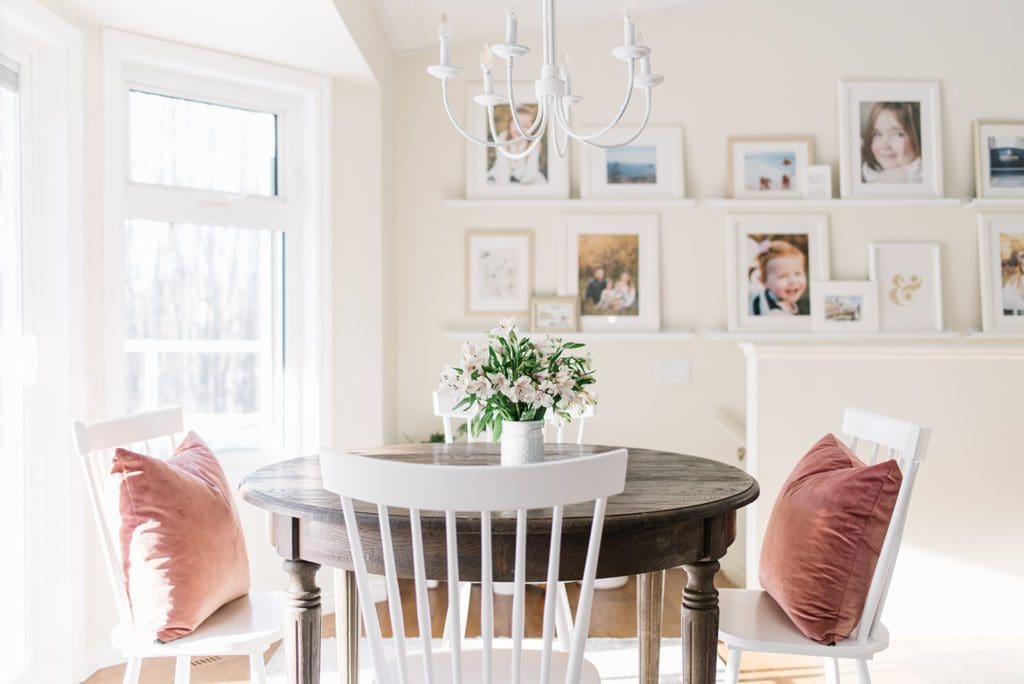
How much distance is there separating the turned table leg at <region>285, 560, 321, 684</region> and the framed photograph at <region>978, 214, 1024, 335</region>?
11.5ft

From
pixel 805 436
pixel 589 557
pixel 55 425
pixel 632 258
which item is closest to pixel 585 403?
pixel 589 557

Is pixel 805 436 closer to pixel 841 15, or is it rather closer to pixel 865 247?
pixel 865 247

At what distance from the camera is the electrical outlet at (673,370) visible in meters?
3.96

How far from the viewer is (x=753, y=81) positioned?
3.98m

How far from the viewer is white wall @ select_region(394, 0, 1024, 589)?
3967 millimetres

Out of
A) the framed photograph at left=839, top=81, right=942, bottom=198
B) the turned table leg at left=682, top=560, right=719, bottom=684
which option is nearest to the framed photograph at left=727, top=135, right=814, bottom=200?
the framed photograph at left=839, top=81, right=942, bottom=198

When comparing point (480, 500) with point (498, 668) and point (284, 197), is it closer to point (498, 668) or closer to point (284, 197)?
point (498, 668)

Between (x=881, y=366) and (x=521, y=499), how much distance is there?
7.02 feet

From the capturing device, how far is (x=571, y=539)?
151 cm

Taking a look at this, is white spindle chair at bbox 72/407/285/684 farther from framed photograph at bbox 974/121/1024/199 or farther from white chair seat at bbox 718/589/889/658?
framed photograph at bbox 974/121/1024/199

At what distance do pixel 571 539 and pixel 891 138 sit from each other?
3.27 m

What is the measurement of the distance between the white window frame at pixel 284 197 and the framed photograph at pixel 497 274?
2.67 feet

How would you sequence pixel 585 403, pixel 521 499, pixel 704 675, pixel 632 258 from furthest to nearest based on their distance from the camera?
pixel 632 258 → pixel 585 403 → pixel 704 675 → pixel 521 499

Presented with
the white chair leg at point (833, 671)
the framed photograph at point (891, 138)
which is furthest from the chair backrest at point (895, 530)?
the framed photograph at point (891, 138)
